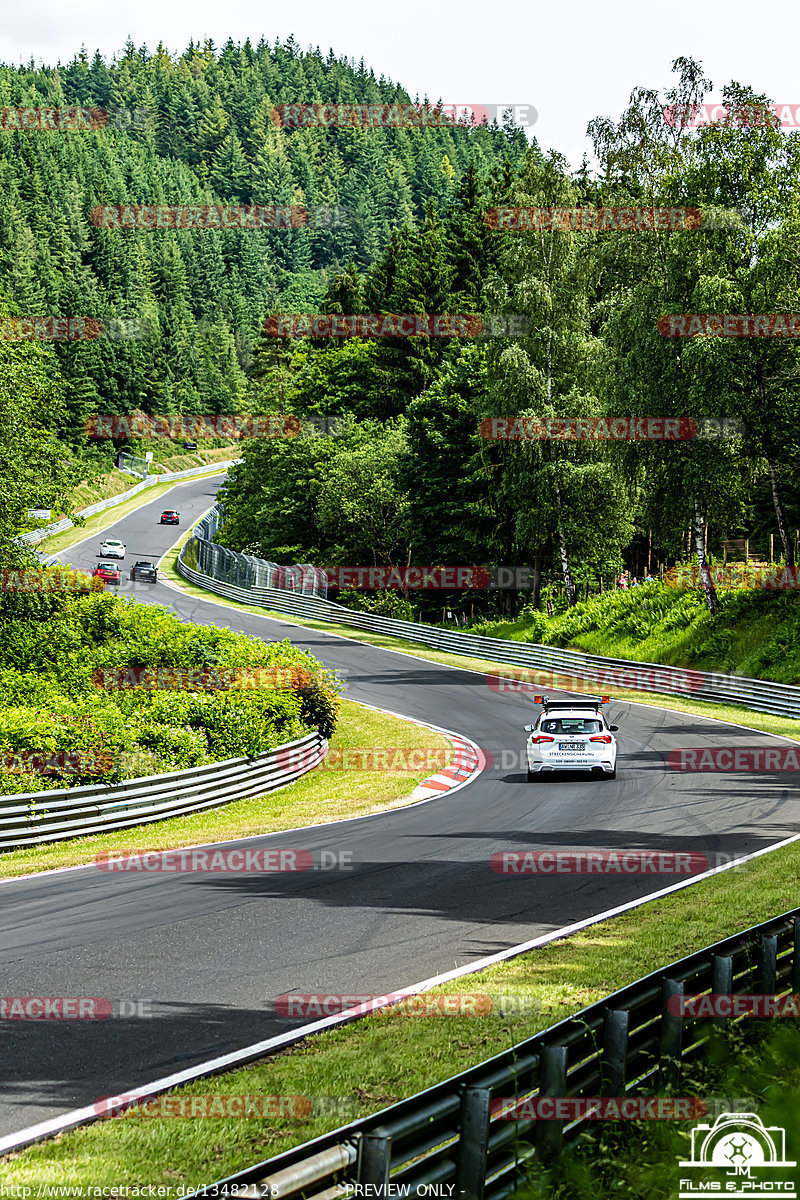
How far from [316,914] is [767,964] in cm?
543

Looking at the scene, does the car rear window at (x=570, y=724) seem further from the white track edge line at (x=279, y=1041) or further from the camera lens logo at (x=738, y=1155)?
the camera lens logo at (x=738, y=1155)

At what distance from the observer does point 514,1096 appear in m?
5.62

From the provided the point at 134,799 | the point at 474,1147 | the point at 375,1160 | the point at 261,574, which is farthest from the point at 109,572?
the point at 375,1160

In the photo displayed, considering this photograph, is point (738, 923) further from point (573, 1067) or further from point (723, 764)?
point (723, 764)

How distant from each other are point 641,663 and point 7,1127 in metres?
34.5

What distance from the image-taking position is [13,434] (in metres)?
31.0

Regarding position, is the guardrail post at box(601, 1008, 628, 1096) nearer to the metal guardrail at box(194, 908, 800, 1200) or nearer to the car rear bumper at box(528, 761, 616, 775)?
the metal guardrail at box(194, 908, 800, 1200)

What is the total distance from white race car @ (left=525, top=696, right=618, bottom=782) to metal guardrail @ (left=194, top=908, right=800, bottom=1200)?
15134 millimetres

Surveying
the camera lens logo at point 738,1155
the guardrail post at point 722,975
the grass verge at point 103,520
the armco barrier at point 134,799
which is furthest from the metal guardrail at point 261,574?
the camera lens logo at point 738,1155

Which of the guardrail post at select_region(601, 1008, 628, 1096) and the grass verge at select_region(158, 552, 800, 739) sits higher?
the guardrail post at select_region(601, 1008, 628, 1096)

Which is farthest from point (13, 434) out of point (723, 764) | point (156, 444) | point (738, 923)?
point (156, 444)

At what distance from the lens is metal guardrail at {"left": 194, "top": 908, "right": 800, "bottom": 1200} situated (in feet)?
15.2

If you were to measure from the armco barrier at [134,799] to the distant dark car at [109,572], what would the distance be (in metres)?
41.5

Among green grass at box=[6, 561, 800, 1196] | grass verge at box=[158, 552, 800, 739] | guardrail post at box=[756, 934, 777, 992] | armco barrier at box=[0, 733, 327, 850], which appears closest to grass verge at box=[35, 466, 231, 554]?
grass verge at box=[158, 552, 800, 739]
